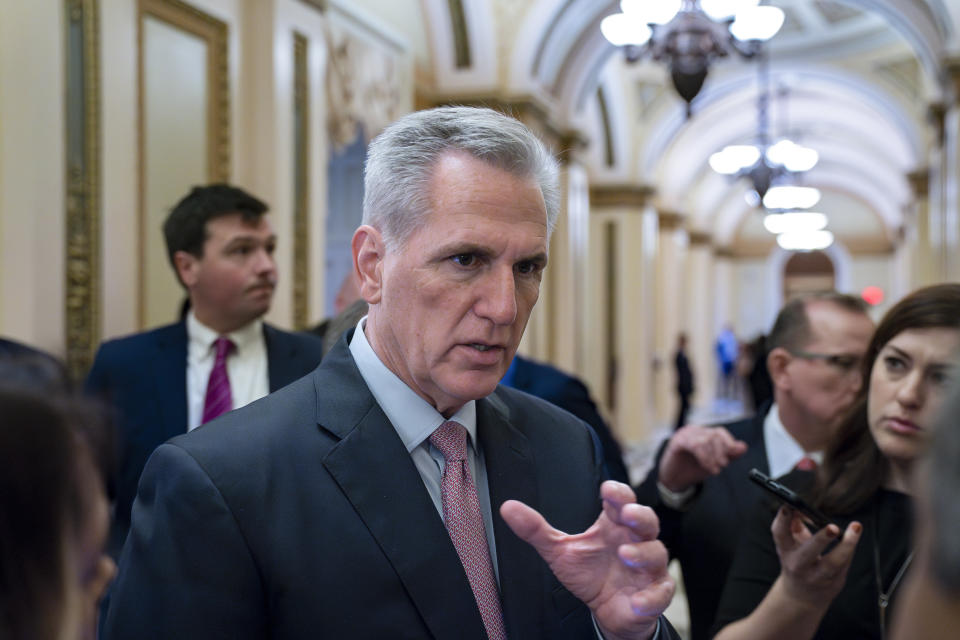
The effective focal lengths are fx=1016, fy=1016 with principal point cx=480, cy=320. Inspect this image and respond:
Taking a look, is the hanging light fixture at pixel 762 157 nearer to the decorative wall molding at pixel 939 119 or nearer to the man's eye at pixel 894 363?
the decorative wall molding at pixel 939 119

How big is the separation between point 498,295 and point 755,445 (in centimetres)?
172

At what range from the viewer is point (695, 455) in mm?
2611

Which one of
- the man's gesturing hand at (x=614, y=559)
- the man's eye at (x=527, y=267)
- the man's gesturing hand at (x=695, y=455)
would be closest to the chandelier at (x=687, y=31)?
the man's gesturing hand at (x=695, y=455)

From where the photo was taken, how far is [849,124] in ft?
66.6

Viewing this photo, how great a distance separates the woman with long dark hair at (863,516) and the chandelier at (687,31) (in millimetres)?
4002

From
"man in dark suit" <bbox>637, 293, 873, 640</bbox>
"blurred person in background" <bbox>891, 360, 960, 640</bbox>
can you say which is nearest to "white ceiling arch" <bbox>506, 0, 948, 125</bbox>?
"man in dark suit" <bbox>637, 293, 873, 640</bbox>

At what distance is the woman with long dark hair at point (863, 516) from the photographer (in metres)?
2.09

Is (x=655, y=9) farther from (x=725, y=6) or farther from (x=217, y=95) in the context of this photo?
(x=217, y=95)

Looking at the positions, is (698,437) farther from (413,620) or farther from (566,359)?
(566,359)

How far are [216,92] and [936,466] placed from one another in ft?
19.2

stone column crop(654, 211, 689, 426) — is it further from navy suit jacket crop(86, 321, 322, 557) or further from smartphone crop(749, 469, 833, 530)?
smartphone crop(749, 469, 833, 530)

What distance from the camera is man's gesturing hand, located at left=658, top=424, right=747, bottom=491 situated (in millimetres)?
2559

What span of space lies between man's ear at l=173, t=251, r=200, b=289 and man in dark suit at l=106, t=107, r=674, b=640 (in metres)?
2.01

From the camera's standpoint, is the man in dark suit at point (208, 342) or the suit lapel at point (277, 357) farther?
the suit lapel at point (277, 357)
